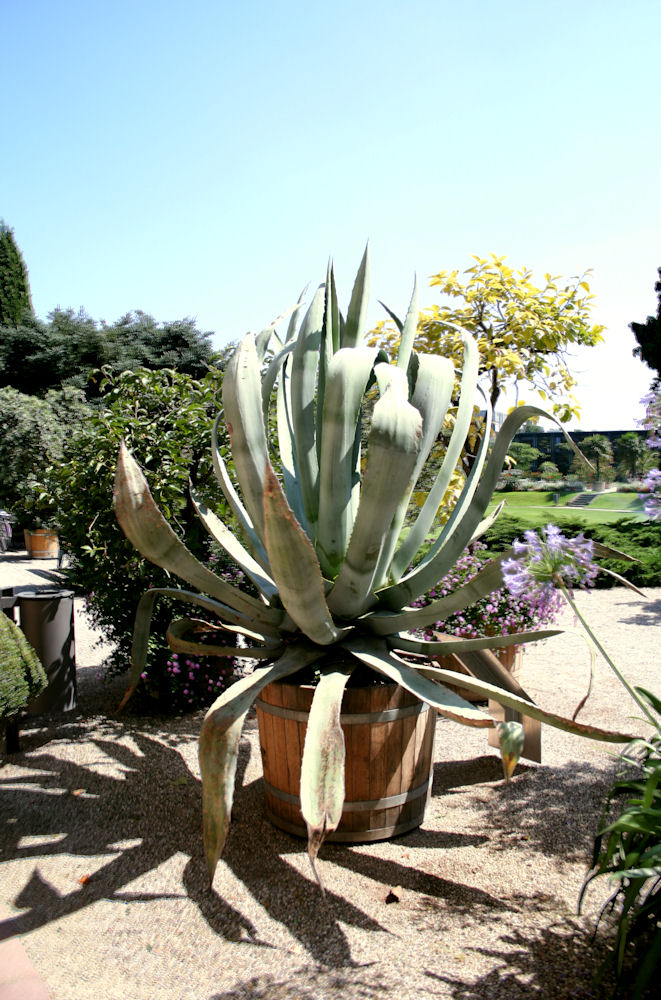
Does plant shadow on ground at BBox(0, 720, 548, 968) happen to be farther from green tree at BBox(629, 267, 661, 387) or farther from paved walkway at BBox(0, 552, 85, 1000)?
green tree at BBox(629, 267, 661, 387)

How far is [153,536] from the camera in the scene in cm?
265

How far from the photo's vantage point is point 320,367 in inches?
123

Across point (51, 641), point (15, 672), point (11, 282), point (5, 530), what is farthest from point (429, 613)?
point (11, 282)

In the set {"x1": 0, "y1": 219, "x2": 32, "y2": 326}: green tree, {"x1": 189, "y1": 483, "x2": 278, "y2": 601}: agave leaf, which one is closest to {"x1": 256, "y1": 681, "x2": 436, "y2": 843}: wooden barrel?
{"x1": 189, "y1": 483, "x2": 278, "y2": 601}: agave leaf

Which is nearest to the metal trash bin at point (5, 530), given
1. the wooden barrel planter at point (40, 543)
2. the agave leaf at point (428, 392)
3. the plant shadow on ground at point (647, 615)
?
the wooden barrel planter at point (40, 543)

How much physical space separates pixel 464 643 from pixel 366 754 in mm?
597

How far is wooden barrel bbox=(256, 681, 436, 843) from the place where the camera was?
2.82 meters

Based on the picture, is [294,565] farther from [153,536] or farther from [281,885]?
[281,885]

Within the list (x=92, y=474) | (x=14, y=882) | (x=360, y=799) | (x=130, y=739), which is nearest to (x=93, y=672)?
(x=130, y=739)

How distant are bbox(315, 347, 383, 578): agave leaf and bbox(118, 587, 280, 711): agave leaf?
18.6 inches

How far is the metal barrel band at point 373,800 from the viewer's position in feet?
9.44

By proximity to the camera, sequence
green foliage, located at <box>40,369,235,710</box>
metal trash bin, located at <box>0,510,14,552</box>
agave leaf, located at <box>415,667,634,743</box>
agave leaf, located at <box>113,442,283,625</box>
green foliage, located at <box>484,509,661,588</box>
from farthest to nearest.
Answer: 1. metal trash bin, located at <box>0,510,14,552</box>
2. green foliage, located at <box>484,509,661,588</box>
3. green foliage, located at <box>40,369,235,710</box>
4. agave leaf, located at <box>113,442,283,625</box>
5. agave leaf, located at <box>415,667,634,743</box>

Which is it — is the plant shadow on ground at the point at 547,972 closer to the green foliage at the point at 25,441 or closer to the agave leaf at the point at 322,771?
the agave leaf at the point at 322,771

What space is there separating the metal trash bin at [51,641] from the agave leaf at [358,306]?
2557mm
